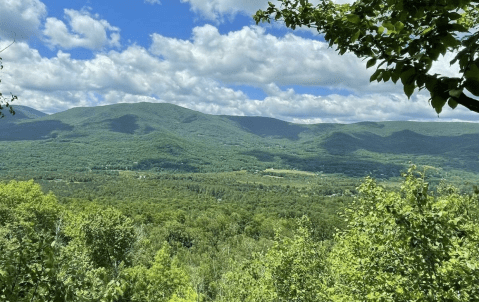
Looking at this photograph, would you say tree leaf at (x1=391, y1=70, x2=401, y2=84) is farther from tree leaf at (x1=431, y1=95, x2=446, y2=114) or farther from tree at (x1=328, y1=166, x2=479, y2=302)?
tree at (x1=328, y1=166, x2=479, y2=302)

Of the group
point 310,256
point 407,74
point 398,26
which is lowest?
point 310,256

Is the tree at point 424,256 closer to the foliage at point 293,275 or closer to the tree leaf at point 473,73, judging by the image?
the tree leaf at point 473,73

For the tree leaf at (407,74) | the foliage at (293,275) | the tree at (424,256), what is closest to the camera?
the tree leaf at (407,74)

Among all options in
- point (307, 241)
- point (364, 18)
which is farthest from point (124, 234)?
point (364, 18)

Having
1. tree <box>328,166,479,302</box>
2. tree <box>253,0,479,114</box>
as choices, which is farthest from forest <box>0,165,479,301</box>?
tree <box>253,0,479,114</box>

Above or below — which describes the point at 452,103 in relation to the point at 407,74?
below

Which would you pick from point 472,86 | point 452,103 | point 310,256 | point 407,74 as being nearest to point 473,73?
point 472,86

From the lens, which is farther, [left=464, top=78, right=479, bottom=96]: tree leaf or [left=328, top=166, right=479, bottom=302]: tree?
[left=328, top=166, right=479, bottom=302]: tree

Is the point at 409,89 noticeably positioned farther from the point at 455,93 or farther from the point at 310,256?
the point at 310,256

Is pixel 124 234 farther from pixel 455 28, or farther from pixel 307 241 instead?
pixel 455 28

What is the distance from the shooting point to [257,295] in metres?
18.2

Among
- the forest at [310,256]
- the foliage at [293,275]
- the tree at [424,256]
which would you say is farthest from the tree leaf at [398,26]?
the foliage at [293,275]

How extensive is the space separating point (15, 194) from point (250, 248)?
4064 cm

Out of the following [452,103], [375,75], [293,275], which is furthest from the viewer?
[293,275]
